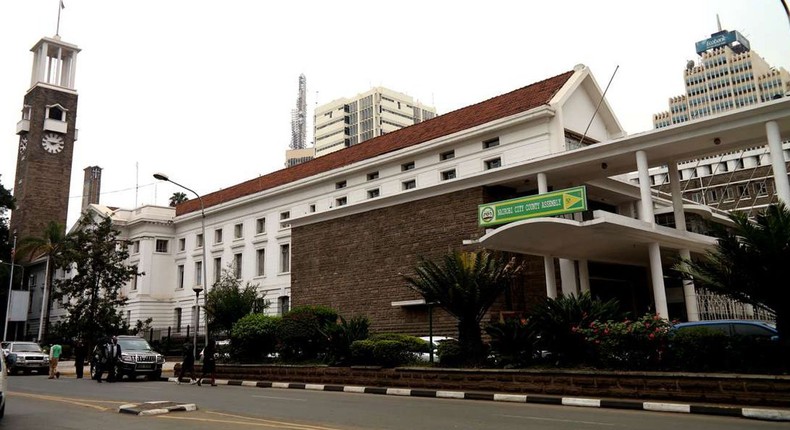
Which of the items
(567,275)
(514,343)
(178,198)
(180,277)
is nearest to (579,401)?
(514,343)

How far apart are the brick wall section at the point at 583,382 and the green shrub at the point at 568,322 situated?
120 cm

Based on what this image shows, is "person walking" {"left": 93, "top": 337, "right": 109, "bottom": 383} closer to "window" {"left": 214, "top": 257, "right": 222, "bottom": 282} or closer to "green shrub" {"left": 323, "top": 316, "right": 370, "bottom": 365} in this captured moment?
"green shrub" {"left": 323, "top": 316, "right": 370, "bottom": 365}

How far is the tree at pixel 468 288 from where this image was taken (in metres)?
16.9

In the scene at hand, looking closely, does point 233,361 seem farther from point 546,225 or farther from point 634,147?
point 634,147

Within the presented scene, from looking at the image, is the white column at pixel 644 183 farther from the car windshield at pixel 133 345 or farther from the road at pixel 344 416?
the car windshield at pixel 133 345

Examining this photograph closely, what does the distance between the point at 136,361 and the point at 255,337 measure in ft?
15.5

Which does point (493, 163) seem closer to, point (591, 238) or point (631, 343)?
point (591, 238)

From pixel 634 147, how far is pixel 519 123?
7.77 metres

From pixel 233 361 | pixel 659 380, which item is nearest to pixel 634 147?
pixel 659 380

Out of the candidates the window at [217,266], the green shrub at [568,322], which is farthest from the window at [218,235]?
the green shrub at [568,322]

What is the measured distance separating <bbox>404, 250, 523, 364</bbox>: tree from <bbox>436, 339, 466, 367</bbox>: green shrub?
157mm

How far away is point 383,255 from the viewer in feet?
99.8

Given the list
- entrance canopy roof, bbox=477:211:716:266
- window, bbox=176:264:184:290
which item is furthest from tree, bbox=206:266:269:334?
window, bbox=176:264:184:290

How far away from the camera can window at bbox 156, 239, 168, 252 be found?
2158 inches
